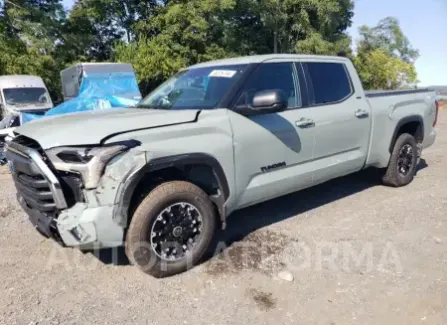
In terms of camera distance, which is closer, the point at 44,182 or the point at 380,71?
the point at 44,182

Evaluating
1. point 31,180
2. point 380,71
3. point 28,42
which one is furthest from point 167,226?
point 380,71

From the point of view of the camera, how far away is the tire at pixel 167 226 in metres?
3.20

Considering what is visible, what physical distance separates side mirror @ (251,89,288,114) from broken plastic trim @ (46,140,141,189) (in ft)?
3.98

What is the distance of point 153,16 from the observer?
23.1 m

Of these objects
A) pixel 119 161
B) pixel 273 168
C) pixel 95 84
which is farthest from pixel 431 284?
pixel 95 84

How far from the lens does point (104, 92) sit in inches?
492

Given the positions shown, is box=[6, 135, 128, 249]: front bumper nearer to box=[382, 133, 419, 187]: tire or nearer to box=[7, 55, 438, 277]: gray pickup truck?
box=[7, 55, 438, 277]: gray pickup truck

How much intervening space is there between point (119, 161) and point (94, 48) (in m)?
23.7

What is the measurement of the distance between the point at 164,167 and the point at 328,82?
2486mm

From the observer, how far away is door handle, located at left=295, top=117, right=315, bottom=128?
4.17 m

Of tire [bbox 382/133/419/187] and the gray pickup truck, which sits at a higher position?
the gray pickup truck

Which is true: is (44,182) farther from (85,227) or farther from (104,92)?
(104,92)

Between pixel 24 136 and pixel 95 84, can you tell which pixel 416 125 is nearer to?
pixel 24 136

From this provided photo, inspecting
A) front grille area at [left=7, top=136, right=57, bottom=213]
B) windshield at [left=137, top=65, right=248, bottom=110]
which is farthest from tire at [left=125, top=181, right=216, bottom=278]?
windshield at [left=137, top=65, right=248, bottom=110]
